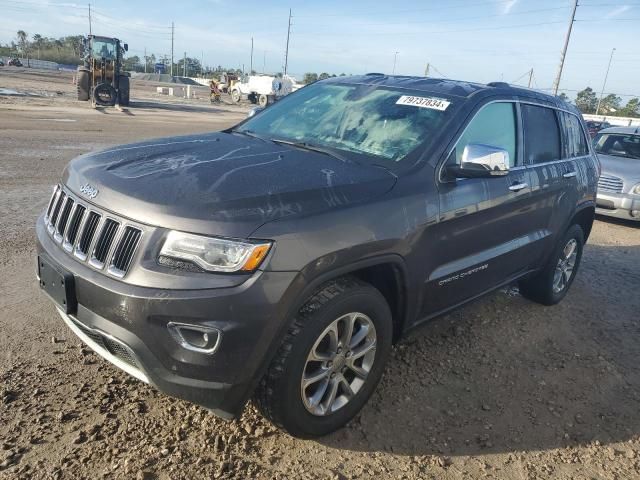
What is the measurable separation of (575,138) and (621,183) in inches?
180

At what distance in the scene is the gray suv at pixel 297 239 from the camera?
224cm

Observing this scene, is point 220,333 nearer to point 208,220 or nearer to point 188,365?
point 188,365

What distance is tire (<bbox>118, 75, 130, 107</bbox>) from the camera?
80.1 ft

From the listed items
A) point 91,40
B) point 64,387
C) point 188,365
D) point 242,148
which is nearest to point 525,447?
point 188,365

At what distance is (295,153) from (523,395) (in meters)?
2.15

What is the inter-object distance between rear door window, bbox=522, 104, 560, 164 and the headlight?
8.78 feet

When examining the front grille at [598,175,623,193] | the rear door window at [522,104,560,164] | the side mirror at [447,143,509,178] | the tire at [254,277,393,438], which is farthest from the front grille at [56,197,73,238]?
the front grille at [598,175,623,193]

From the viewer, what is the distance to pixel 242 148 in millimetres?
3289

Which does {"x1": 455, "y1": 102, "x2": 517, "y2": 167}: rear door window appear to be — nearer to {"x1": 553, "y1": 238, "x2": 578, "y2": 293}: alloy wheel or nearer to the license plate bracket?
{"x1": 553, "y1": 238, "x2": 578, "y2": 293}: alloy wheel

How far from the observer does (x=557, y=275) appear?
4953mm

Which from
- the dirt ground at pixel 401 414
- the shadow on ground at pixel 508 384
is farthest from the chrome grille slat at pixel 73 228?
the shadow on ground at pixel 508 384

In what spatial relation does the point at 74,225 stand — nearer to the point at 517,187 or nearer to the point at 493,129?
the point at 493,129

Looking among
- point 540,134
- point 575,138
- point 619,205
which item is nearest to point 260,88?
point 619,205

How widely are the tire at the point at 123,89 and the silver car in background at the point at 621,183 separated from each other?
21229 millimetres
